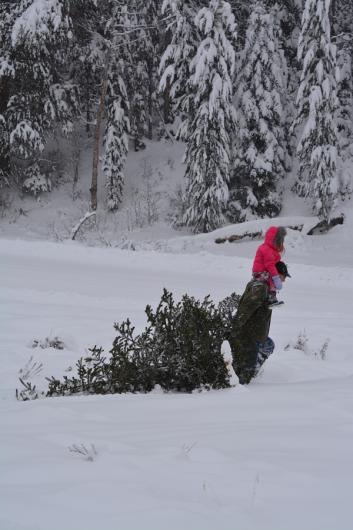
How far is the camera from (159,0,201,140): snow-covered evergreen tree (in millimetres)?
20188

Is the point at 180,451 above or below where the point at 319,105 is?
below

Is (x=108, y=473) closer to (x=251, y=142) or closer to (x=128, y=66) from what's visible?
(x=251, y=142)

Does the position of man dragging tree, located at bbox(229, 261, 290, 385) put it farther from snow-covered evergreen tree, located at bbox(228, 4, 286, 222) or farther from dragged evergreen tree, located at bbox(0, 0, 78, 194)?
dragged evergreen tree, located at bbox(0, 0, 78, 194)

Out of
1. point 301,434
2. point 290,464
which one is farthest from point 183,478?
point 301,434

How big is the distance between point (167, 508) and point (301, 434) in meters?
1.34

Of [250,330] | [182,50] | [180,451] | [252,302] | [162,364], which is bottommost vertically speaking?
[162,364]

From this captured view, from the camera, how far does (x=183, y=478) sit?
2.39 m

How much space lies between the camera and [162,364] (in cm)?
495

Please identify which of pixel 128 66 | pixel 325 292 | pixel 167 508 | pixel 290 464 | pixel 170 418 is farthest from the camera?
pixel 128 66

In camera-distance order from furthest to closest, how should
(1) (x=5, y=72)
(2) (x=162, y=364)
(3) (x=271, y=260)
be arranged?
(1) (x=5, y=72) → (3) (x=271, y=260) → (2) (x=162, y=364)

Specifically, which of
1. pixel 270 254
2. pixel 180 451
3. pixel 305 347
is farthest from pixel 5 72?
pixel 180 451

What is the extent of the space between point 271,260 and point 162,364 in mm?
1802

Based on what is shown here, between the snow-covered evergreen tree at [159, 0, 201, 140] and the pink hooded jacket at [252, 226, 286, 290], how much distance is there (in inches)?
635

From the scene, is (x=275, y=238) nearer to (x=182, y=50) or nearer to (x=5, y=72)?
(x=182, y=50)
